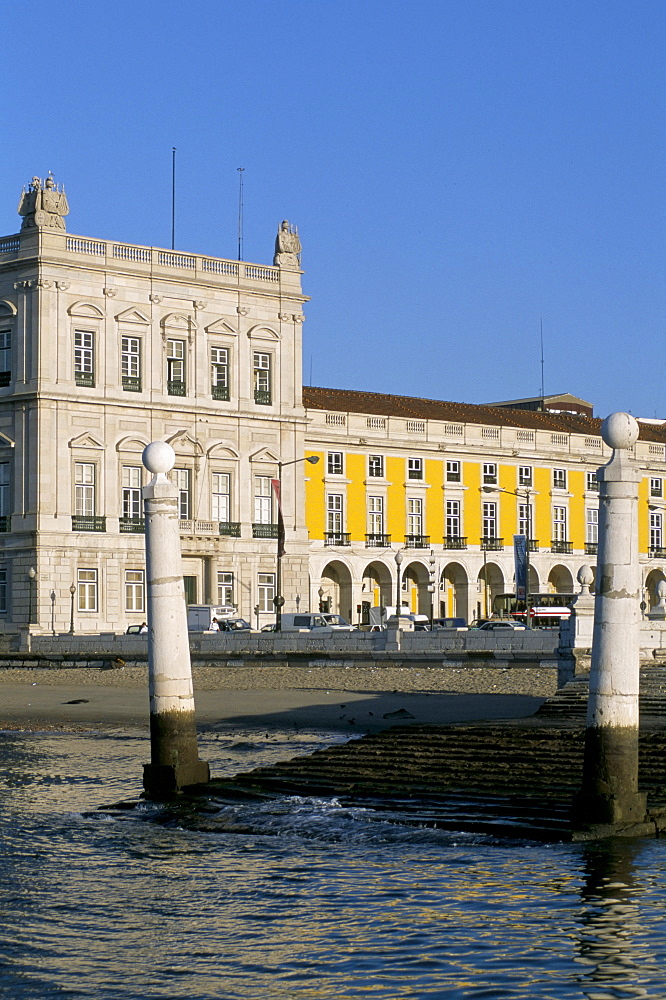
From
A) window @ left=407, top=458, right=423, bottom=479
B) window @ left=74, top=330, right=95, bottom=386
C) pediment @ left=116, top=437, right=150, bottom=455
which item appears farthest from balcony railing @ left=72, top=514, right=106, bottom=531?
window @ left=407, top=458, right=423, bottom=479

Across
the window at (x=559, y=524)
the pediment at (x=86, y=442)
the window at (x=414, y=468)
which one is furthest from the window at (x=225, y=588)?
the window at (x=559, y=524)

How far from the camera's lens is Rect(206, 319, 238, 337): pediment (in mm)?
68875

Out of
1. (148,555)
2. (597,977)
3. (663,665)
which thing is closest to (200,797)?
(148,555)

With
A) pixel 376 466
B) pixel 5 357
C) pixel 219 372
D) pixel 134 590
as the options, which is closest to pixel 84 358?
pixel 5 357

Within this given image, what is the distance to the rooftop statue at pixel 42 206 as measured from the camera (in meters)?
63.8

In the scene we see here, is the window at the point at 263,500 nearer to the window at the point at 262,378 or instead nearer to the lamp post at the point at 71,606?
the window at the point at 262,378

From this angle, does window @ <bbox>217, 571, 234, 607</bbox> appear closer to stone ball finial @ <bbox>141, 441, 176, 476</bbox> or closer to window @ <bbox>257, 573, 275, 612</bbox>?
window @ <bbox>257, 573, 275, 612</bbox>

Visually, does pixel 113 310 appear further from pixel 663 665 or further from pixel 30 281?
pixel 663 665

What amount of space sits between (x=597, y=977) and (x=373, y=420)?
69486 millimetres

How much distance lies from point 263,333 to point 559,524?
24065mm

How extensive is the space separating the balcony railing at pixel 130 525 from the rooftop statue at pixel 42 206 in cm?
1176

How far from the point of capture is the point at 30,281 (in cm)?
6388

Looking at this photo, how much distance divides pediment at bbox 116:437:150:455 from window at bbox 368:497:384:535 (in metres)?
16.4

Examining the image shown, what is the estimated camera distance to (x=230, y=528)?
69.1 m
